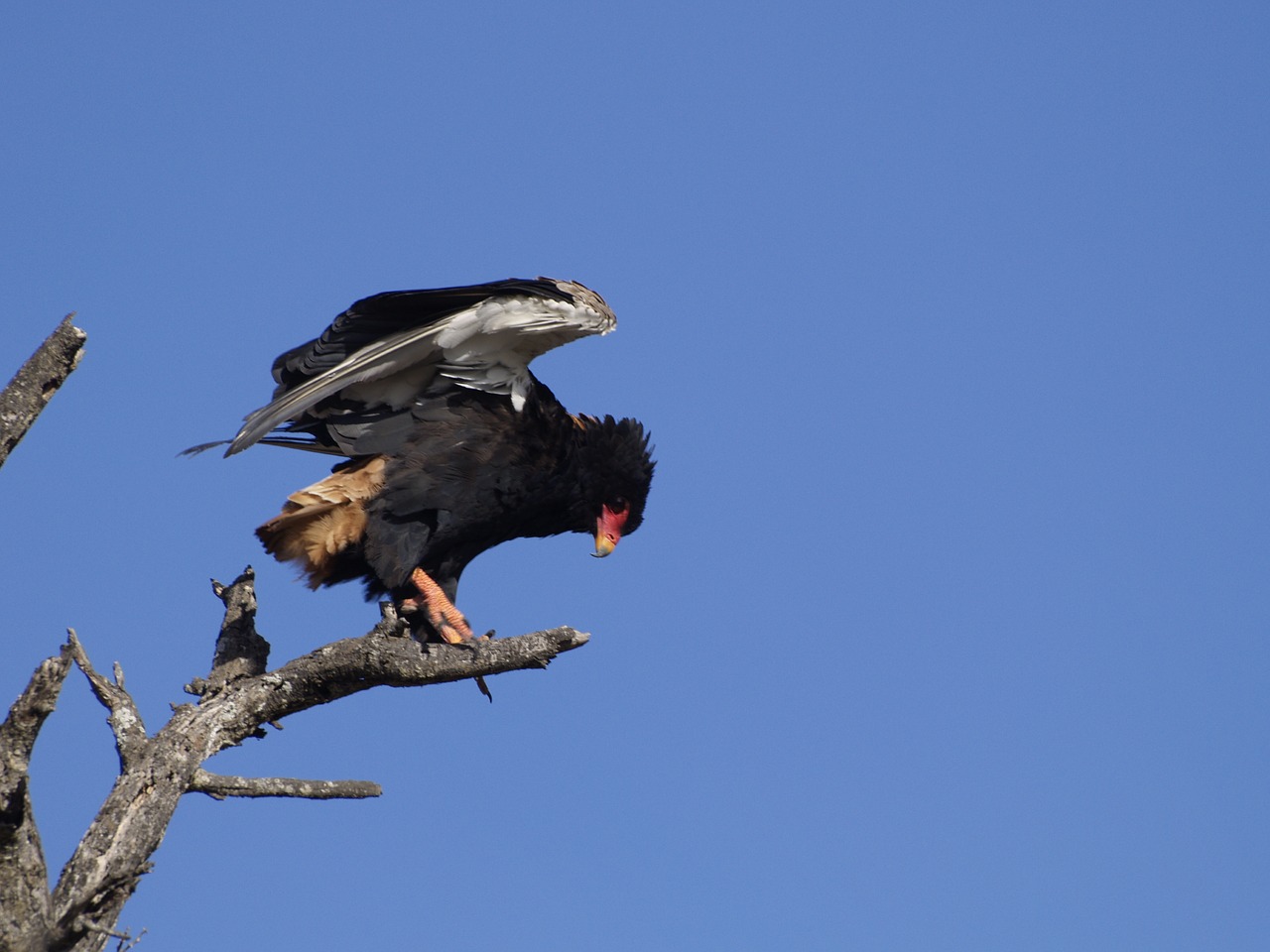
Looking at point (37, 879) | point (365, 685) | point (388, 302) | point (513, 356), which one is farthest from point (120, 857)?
point (513, 356)

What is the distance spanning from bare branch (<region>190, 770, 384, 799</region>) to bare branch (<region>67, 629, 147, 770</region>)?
207mm

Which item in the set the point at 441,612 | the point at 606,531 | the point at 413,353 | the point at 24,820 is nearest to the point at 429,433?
the point at 413,353

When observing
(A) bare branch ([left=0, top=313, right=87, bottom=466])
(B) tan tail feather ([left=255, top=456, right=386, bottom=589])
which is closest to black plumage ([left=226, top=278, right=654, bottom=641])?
(B) tan tail feather ([left=255, top=456, right=386, bottom=589])

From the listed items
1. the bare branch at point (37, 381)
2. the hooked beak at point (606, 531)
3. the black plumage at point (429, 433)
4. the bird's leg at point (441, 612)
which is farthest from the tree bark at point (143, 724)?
the hooked beak at point (606, 531)

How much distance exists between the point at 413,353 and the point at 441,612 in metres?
1.04

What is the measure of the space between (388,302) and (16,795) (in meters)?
2.34

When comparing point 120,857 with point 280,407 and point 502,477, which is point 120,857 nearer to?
point 280,407

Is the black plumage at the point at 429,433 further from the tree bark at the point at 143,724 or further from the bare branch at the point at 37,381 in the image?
the bare branch at the point at 37,381

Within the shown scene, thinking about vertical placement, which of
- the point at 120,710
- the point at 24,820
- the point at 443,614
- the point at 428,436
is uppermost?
the point at 428,436

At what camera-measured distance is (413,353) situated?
536 centimetres

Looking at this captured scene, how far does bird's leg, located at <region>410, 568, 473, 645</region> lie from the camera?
5336 millimetres

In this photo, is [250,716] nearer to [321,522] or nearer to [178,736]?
[178,736]

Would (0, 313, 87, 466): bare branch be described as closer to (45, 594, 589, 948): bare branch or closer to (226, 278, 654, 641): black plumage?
(45, 594, 589, 948): bare branch

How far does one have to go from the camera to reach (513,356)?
565 cm
